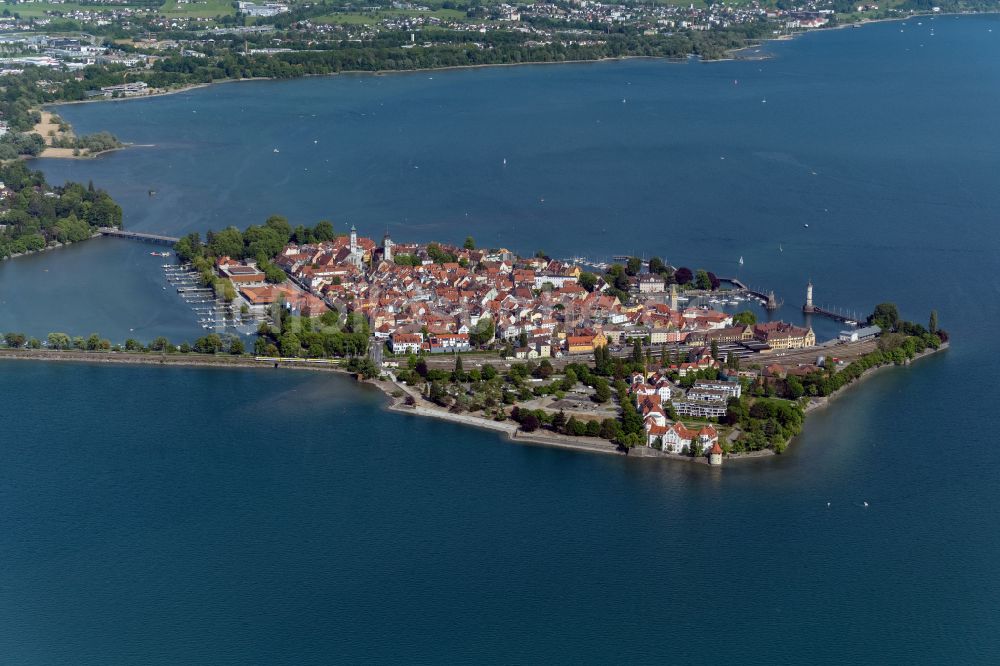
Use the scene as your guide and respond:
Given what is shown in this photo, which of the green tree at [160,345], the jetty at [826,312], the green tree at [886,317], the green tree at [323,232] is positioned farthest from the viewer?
the green tree at [323,232]

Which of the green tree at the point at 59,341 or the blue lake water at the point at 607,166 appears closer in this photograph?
the green tree at the point at 59,341

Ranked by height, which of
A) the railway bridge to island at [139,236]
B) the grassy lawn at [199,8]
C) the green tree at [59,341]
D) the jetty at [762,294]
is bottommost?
the jetty at [762,294]

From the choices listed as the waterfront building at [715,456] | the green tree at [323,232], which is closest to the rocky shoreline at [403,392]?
the waterfront building at [715,456]

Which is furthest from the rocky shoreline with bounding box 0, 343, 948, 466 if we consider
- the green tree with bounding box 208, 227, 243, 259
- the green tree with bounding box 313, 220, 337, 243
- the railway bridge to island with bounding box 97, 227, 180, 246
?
the railway bridge to island with bounding box 97, 227, 180, 246

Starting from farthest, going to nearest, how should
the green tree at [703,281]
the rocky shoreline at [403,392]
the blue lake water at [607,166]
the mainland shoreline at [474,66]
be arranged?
the mainland shoreline at [474,66]
the blue lake water at [607,166]
the green tree at [703,281]
the rocky shoreline at [403,392]

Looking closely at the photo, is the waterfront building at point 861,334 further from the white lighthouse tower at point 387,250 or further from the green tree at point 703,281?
the white lighthouse tower at point 387,250

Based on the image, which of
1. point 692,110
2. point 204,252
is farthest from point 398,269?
point 692,110

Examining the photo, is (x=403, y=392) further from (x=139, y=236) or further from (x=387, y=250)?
(x=139, y=236)

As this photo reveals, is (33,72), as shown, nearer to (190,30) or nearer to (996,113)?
(190,30)

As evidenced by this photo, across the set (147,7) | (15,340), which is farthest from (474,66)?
(15,340)
